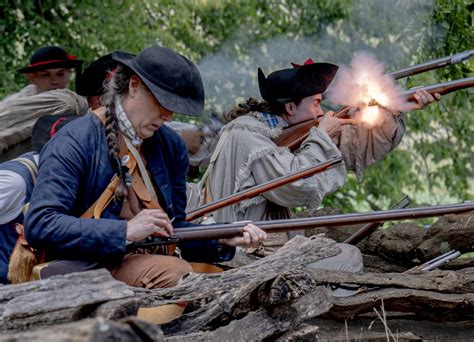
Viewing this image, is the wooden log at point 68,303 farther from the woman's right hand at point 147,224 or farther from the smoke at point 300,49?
the smoke at point 300,49

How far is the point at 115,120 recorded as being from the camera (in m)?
4.65

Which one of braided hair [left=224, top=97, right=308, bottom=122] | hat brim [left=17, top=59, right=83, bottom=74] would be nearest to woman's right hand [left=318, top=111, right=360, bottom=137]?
braided hair [left=224, top=97, right=308, bottom=122]

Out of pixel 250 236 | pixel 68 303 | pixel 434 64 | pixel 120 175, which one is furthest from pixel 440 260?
pixel 68 303

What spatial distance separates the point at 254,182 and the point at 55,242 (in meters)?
2.50

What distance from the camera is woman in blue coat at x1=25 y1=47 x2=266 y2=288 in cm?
434

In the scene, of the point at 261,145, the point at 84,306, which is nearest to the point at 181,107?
the point at 84,306

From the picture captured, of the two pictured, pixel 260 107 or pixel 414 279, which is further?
pixel 260 107

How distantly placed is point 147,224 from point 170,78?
67cm

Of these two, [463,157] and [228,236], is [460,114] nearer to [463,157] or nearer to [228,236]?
[463,157]

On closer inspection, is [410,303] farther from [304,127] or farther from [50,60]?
[50,60]

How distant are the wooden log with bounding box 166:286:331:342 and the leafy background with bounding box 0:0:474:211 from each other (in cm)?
481

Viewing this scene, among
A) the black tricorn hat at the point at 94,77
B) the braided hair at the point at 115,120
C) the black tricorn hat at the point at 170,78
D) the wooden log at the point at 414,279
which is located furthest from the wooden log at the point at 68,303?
the black tricorn hat at the point at 94,77

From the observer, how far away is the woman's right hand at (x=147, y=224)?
4.38m

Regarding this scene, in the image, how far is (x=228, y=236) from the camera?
4.77 metres
